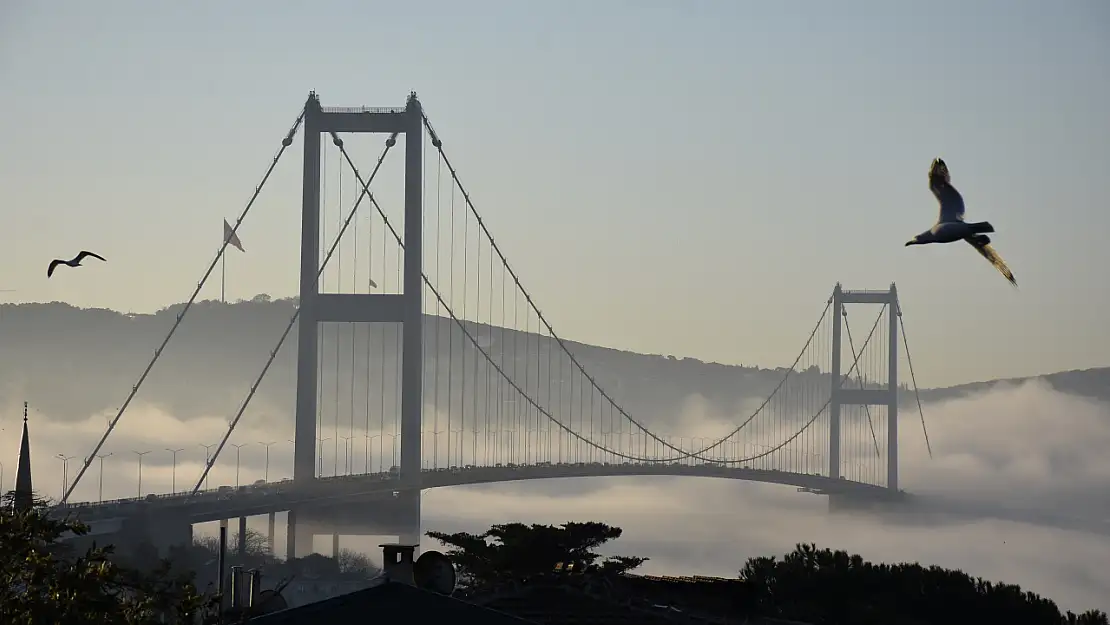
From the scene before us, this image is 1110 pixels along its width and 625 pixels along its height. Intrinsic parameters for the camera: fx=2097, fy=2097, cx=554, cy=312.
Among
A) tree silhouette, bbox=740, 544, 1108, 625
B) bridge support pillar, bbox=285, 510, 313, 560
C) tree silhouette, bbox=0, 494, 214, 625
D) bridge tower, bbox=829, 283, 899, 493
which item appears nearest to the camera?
Result: tree silhouette, bbox=0, 494, 214, 625

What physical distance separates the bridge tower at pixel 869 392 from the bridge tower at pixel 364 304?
51.2 m

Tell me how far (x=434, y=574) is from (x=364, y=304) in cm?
6081

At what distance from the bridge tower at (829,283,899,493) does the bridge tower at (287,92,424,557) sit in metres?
51.2

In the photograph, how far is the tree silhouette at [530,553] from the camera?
5009 cm

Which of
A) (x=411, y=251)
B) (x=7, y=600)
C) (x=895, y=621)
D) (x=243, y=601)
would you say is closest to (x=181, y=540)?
(x=411, y=251)

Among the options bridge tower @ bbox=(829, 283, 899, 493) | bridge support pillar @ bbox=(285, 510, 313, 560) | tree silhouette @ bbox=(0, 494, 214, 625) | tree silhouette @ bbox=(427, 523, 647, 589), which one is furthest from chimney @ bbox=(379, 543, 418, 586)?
bridge tower @ bbox=(829, 283, 899, 493)

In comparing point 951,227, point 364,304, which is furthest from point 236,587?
point 364,304

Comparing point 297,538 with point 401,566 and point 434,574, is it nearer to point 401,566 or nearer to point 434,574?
point 434,574

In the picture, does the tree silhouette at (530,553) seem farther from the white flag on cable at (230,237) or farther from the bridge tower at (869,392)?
the bridge tower at (869,392)

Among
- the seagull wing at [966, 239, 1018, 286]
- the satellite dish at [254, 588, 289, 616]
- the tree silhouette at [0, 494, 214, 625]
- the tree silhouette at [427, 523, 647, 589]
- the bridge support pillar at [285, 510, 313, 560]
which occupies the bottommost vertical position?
the bridge support pillar at [285, 510, 313, 560]

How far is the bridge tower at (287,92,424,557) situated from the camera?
274ft

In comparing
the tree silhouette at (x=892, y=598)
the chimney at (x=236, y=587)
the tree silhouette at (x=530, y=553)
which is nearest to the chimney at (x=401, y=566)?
the chimney at (x=236, y=587)

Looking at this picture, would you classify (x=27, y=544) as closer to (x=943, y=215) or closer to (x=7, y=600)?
(x=7, y=600)

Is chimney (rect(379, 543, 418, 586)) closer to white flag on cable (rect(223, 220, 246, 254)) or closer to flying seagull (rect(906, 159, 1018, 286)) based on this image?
flying seagull (rect(906, 159, 1018, 286))
